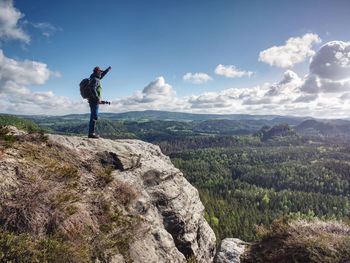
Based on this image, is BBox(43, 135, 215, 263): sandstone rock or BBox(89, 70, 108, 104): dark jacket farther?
BBox(89, 70, 108, 104): dark jacket

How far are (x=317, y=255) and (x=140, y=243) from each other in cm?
808

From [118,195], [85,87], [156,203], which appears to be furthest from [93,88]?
[156,203]

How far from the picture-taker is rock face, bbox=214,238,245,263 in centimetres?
1305

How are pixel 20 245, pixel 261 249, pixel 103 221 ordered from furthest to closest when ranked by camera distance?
pixel 261 249 → pixel 103 221 → pixel 20 245

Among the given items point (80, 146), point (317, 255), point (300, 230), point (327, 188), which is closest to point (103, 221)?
point (80, 146)

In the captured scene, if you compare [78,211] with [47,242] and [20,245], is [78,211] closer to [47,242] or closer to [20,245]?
[47,242]

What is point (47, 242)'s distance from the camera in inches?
207

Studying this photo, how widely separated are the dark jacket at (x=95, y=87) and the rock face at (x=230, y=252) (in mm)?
15010

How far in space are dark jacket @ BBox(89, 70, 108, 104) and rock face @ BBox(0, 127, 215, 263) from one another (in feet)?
9.92

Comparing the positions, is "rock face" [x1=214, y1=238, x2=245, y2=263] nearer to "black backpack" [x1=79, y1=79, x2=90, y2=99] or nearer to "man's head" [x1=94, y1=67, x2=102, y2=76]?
"black backpack" [x1=79, y1=79, x2=90, y2=99]

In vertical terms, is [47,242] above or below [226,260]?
above

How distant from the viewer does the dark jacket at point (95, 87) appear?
38.9 feet

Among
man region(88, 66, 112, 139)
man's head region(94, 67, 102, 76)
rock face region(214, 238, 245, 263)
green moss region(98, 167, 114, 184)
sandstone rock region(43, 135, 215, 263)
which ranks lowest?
rock face region(214, 238, 245, 263)

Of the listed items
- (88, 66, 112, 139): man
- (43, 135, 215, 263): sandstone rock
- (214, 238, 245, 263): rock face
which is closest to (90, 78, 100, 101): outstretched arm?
(88, 66, 112, 139): man
